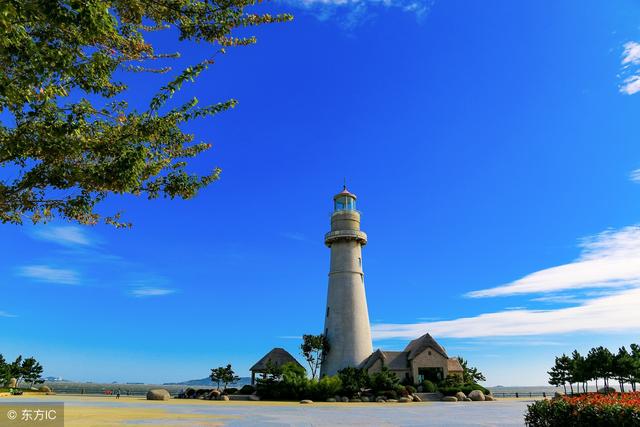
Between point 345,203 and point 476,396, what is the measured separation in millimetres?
22662

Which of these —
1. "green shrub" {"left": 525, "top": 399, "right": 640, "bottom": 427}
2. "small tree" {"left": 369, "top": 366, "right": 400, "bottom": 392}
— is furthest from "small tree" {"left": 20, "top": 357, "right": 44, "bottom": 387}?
"green shrub" {"left": 525, "top": 399, "right": 640, "bottom": 427}

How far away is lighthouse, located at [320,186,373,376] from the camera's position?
4456 centimetres

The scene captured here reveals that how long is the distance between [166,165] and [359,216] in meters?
38.6

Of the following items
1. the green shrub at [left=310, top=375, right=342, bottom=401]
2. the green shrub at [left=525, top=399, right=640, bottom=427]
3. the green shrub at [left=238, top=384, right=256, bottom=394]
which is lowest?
the green shrub at [left=238, top=384, right=256, bottom=394]

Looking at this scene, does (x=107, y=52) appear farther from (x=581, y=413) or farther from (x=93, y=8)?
(x=581, y=413)

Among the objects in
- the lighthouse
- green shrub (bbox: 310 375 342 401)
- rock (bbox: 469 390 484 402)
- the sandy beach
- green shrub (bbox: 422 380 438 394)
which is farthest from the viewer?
the lighthouse

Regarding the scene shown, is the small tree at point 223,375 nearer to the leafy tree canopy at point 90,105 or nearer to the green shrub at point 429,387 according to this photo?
the green shrub at point 429,387

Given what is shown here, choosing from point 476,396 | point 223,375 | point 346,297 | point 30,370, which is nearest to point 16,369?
point 30,370

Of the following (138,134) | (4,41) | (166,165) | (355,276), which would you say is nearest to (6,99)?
(4,41)

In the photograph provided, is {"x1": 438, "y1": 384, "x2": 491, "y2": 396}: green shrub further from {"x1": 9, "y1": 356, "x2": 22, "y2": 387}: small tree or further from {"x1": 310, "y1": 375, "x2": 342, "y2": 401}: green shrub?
{"x1": 9, "y1": 356, "x2": 22, "y2": 387}: small tree

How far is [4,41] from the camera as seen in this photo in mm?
6293

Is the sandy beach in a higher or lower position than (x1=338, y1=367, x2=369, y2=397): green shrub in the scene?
higher

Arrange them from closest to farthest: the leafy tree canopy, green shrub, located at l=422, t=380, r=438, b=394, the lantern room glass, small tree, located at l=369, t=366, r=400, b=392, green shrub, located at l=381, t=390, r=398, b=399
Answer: the leafy tree canopy → green shrub, located at l=381, t=390, r=398, b=399 → small tree, located at l=369, t=366, r=400, b=392 → green shrub, located at l=422, t=380, r=438, b=394 → the lantern room glass

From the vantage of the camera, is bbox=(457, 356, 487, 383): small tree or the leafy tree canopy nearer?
the leafy tree canopy
